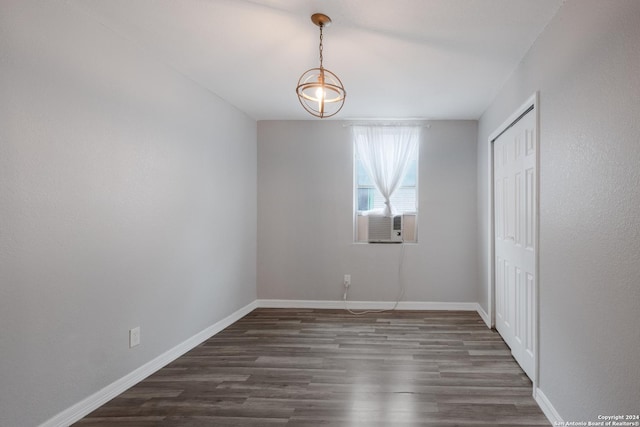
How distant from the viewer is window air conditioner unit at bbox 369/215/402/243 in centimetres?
439

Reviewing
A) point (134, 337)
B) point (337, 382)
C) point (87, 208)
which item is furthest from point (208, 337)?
point (87, 208)

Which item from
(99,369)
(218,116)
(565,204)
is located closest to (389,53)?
(565,204)

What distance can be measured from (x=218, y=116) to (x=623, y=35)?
3.14 metres

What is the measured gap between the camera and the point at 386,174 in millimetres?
4375

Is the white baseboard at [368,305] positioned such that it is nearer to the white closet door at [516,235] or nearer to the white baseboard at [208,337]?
the white baseboard at [208,337]

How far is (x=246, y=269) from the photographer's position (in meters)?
4.26

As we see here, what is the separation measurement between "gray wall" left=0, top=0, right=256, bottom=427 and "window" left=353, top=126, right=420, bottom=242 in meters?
2.01

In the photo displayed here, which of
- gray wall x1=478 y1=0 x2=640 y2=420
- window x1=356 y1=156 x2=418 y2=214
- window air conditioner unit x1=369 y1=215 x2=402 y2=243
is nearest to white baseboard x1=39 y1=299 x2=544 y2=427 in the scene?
gray wall x1=478 y1=0 x2=640 y2=420

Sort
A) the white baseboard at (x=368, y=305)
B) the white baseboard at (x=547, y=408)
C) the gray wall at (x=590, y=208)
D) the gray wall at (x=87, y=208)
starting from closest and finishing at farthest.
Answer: the gray wall at (x=590, y=208), the gray wall at (x=87, y=208), the white baseboard at (x=547, y=408), the white baseboard at (x=368, y=305)

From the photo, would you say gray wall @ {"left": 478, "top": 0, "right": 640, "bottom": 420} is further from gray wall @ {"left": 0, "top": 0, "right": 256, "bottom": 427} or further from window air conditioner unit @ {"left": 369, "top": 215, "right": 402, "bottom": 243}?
gray wall @ {"left": 0, "top": 0, "right": 256, "bottom": 427}

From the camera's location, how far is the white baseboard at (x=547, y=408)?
193 centimetres

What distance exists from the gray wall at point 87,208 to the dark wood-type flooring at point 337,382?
0.38m

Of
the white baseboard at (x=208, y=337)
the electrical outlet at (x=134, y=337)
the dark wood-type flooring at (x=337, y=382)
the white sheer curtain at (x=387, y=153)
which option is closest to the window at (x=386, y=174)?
the white sheer curtain at (x=387, y=153)

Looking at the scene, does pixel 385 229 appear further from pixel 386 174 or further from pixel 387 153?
pixel 387 153
